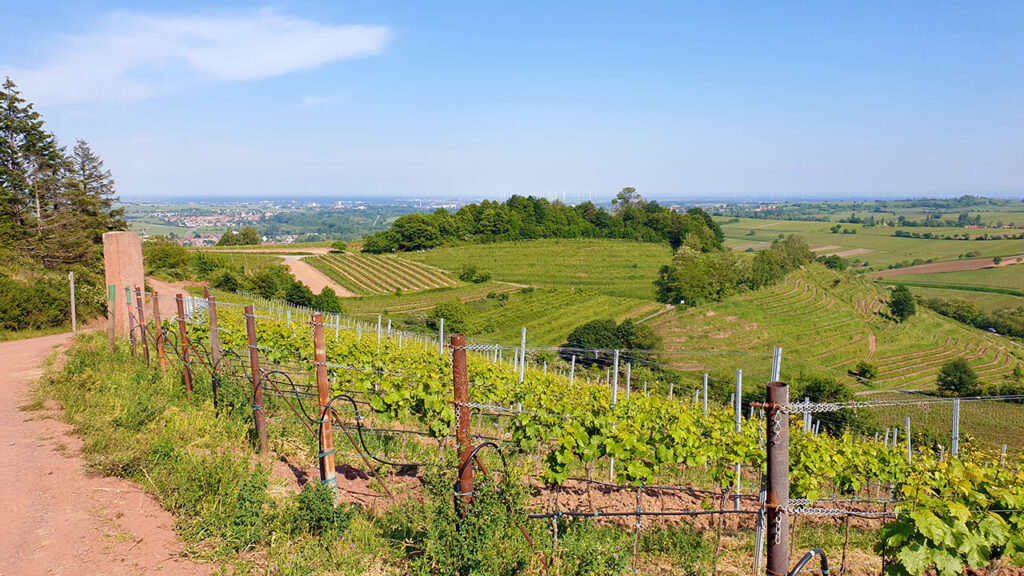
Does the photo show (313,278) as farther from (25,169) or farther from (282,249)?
(25,169)

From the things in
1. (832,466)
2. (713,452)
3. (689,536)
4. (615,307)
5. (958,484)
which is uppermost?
(958,484)

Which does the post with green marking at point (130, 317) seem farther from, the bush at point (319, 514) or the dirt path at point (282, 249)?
the dirt path at point (282, 249)

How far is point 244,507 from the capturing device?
13.8 ft

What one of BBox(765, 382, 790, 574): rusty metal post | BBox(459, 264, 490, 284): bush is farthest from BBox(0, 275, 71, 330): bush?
BBox(459, 264, 490, 284): bush

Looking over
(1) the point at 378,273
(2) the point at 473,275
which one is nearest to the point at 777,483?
(2) the point at 473,275

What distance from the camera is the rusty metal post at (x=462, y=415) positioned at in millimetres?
3918

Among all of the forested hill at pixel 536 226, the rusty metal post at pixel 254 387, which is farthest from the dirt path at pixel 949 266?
the rusty metal post at pixel 254 387

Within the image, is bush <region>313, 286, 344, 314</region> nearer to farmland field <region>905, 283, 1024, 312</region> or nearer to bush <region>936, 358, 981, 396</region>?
bush <region>936, 358, 981, 396</region>

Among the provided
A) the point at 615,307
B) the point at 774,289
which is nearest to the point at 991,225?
the point at 774,289

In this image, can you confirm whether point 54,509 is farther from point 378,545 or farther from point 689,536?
point 689,536

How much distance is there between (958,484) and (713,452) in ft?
6.15

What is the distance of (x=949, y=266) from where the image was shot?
8912 cm

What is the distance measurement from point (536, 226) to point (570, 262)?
1651 centimetres

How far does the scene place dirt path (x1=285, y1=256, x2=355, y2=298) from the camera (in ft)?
169
